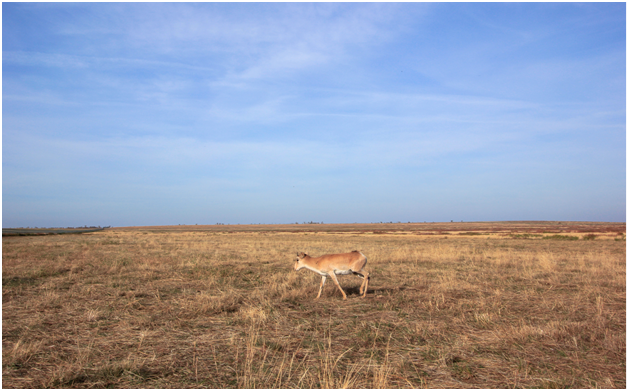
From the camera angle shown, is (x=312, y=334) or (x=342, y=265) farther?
(x=342, y=265)

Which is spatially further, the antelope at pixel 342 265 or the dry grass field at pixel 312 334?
the antelope at pixel 342 265

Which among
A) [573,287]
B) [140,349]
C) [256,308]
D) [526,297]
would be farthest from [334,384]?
[573,287]

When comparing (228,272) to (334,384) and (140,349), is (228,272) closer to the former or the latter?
(140,349)

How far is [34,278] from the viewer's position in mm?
13383

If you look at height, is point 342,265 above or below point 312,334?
above

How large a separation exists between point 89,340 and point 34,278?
888cm

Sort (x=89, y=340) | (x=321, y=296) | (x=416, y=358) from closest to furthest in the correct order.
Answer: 1. (x=416, y=358)
2. (x=89, y=340)
3. (x=321, y=296)

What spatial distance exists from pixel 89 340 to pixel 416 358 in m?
5.55

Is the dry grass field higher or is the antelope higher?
the antelope

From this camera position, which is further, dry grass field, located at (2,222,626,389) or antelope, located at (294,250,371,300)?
antelope, located at (294,250,371,300)

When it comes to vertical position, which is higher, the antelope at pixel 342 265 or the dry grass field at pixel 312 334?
the antelope at pixel 342 265

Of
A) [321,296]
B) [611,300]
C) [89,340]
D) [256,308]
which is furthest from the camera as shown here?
[321,296]

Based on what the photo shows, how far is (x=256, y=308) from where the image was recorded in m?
8.66

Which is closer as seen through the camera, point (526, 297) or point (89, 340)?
point (89, 340)
